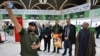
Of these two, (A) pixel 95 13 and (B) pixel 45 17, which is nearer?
(A) pixel 95 13

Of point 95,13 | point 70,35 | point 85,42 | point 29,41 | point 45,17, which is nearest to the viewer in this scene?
point 29,41

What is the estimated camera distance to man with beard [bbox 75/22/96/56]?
5.10m

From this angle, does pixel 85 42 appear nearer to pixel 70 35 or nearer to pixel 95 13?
pixel 70 35

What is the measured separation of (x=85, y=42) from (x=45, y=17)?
62.5 feet

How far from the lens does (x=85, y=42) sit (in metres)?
5.18

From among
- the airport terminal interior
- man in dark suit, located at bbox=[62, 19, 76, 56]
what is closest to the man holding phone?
the airport terminal interior

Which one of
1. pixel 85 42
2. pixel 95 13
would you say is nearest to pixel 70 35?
pixel 85 42

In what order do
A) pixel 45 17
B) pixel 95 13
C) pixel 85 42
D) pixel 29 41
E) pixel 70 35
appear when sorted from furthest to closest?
1. pixel 45 17
2. pixel 95 13
3. pixel 70 35
4. pixel 85 42
5. pixel 29 41

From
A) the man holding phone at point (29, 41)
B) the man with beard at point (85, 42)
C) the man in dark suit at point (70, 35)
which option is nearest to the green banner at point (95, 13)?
the man in dark suit at point (70, 35)

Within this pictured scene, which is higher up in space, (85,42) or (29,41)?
(29,41)

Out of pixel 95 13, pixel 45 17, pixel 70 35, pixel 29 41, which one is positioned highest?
pixel 95 13

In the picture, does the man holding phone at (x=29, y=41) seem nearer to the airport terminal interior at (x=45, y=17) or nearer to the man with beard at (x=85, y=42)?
the airport terminal interior at (x=45, y=17)

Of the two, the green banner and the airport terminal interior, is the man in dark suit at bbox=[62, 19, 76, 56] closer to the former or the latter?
the airport terminal interior

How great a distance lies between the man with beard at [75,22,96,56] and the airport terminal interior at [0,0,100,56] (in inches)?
62.6
